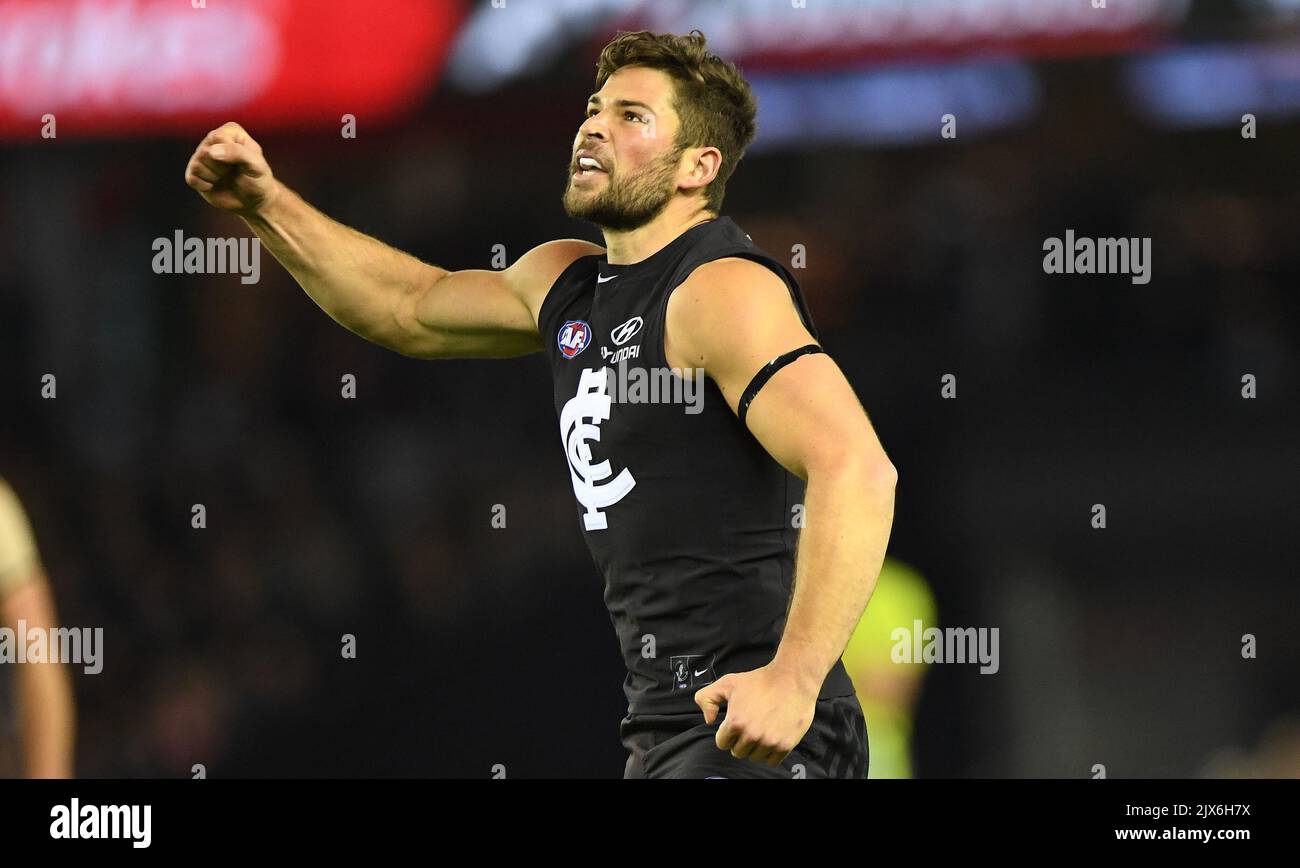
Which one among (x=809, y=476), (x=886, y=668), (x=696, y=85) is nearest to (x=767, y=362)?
(x=809, y=476)

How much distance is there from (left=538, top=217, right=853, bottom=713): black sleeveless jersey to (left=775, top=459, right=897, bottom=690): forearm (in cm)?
31

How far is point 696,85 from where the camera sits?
136 inches

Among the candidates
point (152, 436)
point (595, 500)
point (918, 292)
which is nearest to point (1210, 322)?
point (918, 292)

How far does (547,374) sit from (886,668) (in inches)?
97.2

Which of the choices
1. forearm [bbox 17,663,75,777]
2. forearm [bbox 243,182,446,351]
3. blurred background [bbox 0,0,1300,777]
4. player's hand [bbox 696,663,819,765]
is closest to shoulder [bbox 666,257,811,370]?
player's hand [bbox 696,663,819,765]

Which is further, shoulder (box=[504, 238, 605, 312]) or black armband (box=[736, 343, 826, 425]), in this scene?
shoulder (box=[504, 238, 605, 312])

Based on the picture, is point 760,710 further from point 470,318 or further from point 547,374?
point 547,374

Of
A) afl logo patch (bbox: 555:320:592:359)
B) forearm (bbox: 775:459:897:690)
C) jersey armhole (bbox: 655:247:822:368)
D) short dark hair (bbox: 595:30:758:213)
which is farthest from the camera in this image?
short dark hair (bbox: 595:30:758:213)

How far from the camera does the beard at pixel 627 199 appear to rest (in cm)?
332

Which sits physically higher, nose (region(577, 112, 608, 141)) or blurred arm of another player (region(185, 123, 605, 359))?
nose (region(577, 112, 608, 141))

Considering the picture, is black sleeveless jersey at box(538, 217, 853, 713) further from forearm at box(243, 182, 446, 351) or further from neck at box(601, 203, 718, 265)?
forearm at box(243, 182, 446, 351)

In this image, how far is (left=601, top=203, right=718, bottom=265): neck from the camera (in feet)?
11.0

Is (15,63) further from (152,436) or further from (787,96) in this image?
(787,96)
